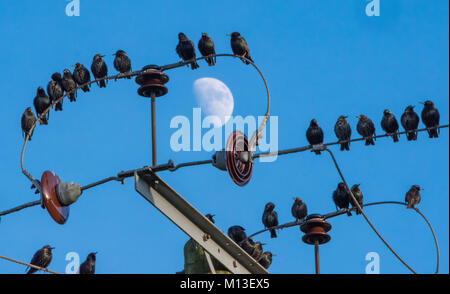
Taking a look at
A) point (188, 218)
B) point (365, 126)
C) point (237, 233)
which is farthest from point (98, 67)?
point (188, 218)

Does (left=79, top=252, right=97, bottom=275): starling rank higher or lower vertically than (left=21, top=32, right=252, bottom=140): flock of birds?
lower

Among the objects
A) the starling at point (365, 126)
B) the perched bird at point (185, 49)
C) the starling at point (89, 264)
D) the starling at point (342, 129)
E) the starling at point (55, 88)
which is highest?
the perched bird at point (185, 49)

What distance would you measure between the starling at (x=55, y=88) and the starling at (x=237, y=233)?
458 centimetres

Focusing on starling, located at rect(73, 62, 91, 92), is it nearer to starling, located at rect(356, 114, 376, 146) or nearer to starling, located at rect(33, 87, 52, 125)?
starling, located at rect(33, 87, 52, 125)

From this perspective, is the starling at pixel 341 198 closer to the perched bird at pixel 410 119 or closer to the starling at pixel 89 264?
the perched bird at pixel 410 119

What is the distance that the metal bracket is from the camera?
14.1 m

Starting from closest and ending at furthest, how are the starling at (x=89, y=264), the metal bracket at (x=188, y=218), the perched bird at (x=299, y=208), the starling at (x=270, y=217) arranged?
1. the metal bracket at (x=188, y=218)
2. the starling at (x=89, y=264)
3. the perched bird at (x=299, y=208)
4. the starling at (x=270, y=217)

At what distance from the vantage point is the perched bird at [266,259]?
27062 millimetres

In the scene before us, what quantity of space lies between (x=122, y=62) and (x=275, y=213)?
207 inches

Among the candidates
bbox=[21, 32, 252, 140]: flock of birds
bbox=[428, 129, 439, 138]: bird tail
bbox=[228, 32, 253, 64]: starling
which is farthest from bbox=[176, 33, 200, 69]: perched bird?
bbox=[428, 129, 439, 138]: bird tail

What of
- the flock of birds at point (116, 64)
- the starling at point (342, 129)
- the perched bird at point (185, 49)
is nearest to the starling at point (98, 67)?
the flock of birds at point (116, 64)
